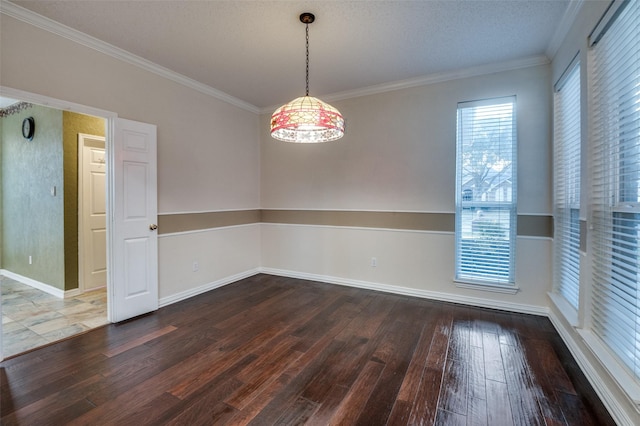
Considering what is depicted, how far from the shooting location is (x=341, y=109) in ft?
13.7

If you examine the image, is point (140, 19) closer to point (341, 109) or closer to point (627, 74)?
point (341, 109)

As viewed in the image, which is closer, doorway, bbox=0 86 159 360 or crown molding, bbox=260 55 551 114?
doorway, bbox=0 86 159 360

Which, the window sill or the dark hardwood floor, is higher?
the window sill

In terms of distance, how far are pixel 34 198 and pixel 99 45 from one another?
2.67 meters

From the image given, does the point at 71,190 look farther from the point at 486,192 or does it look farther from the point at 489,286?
the point at 489,286

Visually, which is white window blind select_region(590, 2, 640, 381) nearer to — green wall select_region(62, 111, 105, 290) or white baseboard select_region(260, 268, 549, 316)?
white baseboard select_region(260, 268, 549, 316)

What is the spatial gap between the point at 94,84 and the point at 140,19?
0.85m

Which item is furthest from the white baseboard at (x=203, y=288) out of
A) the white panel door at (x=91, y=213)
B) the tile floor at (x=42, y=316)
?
the white panel door at (x=91, y=213)

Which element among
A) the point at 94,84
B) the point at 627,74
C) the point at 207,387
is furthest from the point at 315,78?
the point at 207,387

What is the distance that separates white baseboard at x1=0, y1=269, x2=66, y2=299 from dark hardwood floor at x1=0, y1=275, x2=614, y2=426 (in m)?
1.63

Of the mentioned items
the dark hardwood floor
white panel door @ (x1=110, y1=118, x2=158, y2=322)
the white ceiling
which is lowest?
the dark hardwood floor


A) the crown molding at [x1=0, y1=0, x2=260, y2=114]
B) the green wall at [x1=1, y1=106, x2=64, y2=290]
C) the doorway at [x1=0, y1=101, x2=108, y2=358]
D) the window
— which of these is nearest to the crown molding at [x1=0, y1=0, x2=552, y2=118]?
the crown molding at [x1=0, y1=0, x2=260, y2=114]

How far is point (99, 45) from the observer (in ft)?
9.14

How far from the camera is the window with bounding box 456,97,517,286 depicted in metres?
3.26
